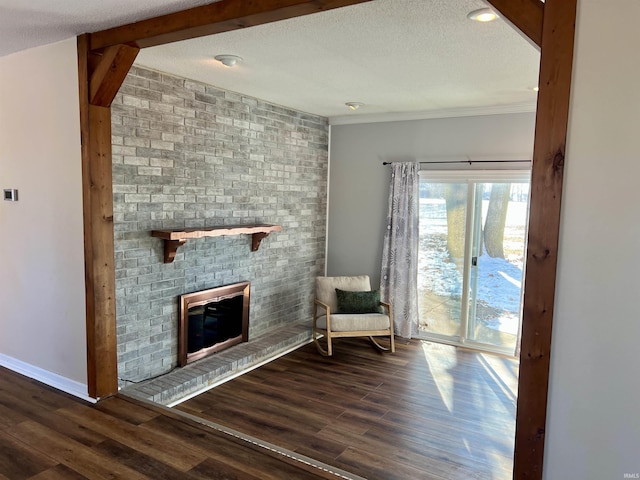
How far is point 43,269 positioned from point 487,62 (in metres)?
3.48

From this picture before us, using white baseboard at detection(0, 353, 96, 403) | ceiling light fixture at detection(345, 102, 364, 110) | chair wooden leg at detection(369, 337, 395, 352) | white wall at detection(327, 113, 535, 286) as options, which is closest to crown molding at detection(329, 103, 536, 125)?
white wall at detection(327, 113, 535, 286)

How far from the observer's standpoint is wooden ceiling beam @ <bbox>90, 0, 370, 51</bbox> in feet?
6.79

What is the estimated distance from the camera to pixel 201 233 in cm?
375

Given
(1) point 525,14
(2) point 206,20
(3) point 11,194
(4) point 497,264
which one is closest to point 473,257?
(4) point 497,264

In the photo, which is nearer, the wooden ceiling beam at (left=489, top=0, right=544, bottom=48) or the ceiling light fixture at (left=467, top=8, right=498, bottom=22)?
the wooden ceiling beam at (left=489, top=0, right=544, bottom=48)

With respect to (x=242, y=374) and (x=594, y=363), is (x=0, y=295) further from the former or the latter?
(x=594, y=363)

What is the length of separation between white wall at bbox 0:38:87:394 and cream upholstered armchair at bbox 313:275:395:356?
237 cm

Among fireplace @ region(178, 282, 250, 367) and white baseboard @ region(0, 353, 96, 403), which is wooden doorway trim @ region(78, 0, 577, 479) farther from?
fireplace @ region(178, 282, 250, 367)

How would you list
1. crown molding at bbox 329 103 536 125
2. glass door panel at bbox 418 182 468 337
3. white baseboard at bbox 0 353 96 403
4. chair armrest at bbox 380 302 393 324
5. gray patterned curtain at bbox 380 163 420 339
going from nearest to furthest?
white baseboard at bbox 0 353 96 403
crown molding at bbox 329 103 536 125
chair armrest at bbox 380 302 393 324
glass door panel at bbox 418 182 468 337
gray patterned curtain at bbox 380 163 420 339

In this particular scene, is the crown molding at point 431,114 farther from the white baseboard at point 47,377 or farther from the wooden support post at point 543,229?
the white baseboard at point 47,377

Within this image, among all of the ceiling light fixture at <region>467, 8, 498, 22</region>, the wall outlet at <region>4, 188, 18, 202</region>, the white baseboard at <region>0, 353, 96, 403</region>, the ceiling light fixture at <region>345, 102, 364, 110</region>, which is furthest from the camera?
the ceiling light fixture at <region>345, 102, 364, 110</region>

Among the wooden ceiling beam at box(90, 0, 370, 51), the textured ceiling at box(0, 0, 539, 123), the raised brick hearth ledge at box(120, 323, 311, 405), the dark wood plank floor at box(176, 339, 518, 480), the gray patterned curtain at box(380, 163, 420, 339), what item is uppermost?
the textured ceiling at box(0, 0, 539, 123)

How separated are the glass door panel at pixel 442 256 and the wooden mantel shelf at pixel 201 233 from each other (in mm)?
1856

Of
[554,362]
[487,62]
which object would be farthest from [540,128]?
[487,62]
